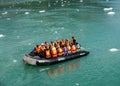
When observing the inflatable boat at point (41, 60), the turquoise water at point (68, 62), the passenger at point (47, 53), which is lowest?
the turquoise water at point (68, 62)

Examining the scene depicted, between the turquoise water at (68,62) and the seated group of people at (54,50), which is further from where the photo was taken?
the seated group of people at (54,50)

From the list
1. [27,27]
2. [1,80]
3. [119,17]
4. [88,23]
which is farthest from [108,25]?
[1,80]

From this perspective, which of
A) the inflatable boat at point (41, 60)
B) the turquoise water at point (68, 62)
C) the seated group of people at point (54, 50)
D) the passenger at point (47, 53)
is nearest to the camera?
the turquoise water at point (68, 62)

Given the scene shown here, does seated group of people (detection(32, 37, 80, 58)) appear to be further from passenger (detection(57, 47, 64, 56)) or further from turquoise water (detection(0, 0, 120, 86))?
turquoise water (detection(0, 0, 120, 86))

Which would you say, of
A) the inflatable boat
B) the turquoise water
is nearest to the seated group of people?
the inflatable boat

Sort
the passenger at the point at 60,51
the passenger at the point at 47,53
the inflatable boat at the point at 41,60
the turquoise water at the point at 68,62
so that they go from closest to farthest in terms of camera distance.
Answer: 1. the turquoise water at the point at 68,62
2. the inflatable boat at the point at 41,60
3. the passenger at the point at 47,53
4. the passenger at the point at 60,51

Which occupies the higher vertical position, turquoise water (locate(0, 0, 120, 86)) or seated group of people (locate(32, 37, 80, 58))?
seated group of people (locate(32, 37, 80, 58))

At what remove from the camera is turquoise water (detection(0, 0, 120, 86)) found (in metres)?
18.3

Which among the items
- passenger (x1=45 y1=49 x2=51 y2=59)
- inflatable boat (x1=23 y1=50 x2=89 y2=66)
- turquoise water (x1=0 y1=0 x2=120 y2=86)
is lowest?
turquoise water (x1=0 y1=0 x2=120 y2=86)

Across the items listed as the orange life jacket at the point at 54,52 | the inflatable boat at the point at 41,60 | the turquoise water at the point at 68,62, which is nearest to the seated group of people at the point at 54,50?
the orange life jacket at the point at 54,52

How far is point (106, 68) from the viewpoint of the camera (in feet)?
65.0

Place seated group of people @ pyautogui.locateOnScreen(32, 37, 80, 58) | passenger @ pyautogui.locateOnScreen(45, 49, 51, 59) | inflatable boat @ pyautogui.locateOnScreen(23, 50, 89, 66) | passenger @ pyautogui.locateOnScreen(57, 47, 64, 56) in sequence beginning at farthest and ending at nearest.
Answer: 1. passenger @ pyautogui.locateOnScreen(57, 47, 64, 56)
2. seated group of people @ pyautogui.locateOnScreen(32, 37, 80, 58)
3. passenger @ pyautogui.locateOnScreen(45, 49, 51, 59)
4. inflatable boat @ pyautogui.locateOnScreen(23, 50, 89, 66)

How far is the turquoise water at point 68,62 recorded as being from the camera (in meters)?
18.3

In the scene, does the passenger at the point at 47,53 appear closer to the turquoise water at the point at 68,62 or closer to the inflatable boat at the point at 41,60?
the inflatable boat at the point at 41,60
